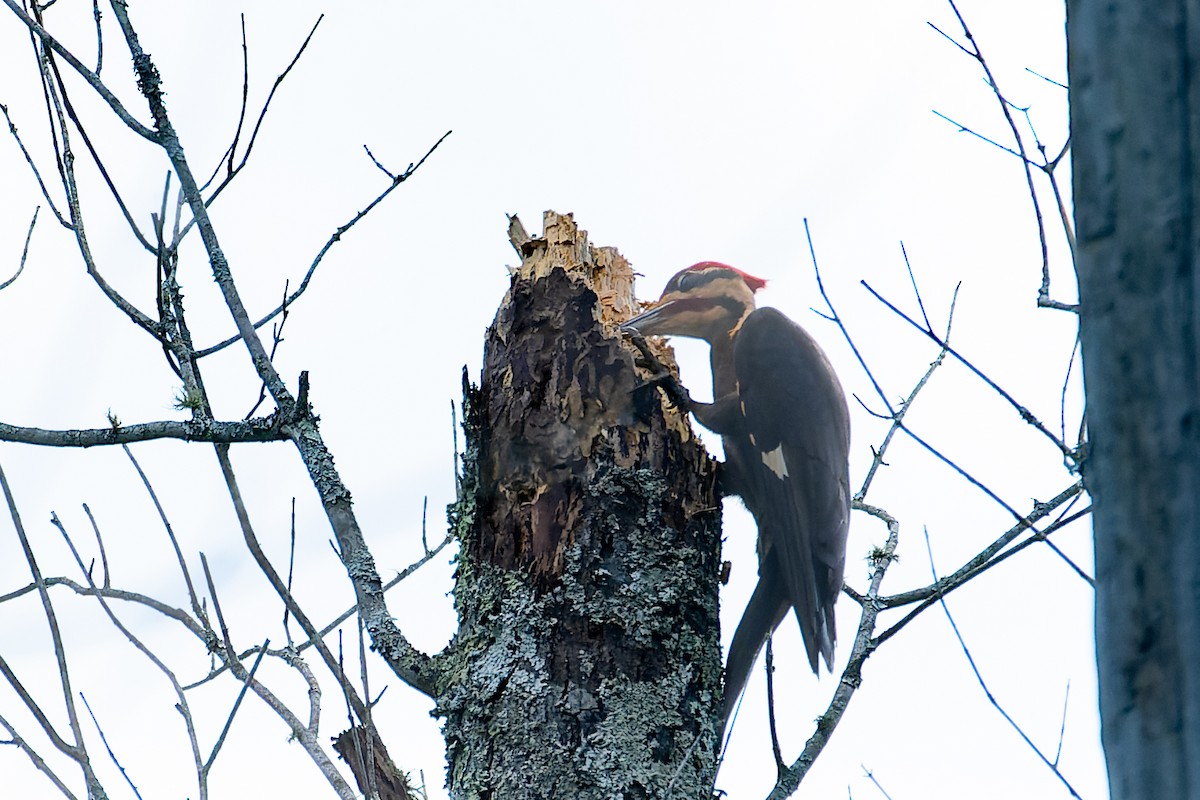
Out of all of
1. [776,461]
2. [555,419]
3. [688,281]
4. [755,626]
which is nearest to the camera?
[555,419]

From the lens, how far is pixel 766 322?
3340mm

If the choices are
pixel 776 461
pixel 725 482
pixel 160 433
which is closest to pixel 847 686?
pixel 725 482

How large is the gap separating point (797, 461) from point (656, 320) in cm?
58

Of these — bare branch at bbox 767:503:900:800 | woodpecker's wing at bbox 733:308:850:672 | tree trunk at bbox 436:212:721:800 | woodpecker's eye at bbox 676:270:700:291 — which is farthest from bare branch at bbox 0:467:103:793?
woodpecker's eye at bbox 676:270:700:291

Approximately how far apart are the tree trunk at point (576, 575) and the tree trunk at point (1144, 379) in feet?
4.72

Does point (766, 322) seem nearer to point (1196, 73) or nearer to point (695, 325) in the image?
point (695, 325)

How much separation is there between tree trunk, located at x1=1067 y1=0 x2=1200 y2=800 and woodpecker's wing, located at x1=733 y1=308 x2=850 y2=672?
2.20 meters

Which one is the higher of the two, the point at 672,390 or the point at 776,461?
the point at 776,461

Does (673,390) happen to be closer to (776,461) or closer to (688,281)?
(776,461)

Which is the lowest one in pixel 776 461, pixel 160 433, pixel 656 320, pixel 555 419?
pixel 160 433

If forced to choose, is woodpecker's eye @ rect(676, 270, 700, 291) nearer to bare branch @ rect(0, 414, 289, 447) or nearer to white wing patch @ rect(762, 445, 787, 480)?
white wing patch @ rect(762, 445, 787, 480)

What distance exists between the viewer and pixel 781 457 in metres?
3.11

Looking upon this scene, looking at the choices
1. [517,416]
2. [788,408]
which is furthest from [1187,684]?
[788,408]

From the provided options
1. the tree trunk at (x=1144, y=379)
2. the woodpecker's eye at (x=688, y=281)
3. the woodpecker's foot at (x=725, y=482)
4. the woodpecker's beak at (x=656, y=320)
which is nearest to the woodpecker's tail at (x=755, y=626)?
the woodpecker's foot at (x=725, y=482)
